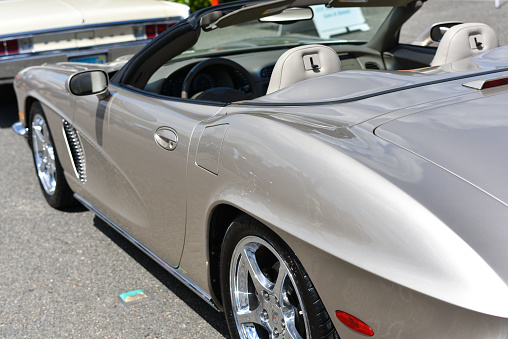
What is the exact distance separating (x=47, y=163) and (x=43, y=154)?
9cm

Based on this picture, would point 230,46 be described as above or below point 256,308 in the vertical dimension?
above

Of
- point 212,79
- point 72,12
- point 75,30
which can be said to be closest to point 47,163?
point 212,79

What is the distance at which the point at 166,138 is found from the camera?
308cm

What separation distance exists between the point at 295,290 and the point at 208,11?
5.35ft

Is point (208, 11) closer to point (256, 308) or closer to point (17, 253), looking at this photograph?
point (256, 308)

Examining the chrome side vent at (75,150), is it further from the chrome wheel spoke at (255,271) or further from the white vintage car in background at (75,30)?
the white vintage car in background at (75,30)

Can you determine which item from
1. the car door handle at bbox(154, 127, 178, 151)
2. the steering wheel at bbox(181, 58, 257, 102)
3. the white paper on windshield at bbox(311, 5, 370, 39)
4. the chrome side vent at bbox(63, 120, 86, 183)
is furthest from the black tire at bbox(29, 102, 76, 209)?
the white paper on windshield at bbox(311, 5, 370, 39)

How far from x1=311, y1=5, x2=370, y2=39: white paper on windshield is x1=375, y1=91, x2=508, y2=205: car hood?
727 centimetres

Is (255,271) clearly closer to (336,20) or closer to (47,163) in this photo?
(47,163)

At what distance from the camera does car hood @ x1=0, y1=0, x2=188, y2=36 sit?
22.8 feet

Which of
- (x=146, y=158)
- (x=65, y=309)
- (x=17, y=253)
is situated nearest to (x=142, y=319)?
(x=65, y=309)

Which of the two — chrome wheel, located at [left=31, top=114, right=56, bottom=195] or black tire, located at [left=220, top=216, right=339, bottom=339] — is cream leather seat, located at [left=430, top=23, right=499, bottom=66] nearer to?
black tire, located at [left=220, top=216, right=339, bottom=339]

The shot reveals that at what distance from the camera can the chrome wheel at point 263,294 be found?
249cm

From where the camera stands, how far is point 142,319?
3463mm
